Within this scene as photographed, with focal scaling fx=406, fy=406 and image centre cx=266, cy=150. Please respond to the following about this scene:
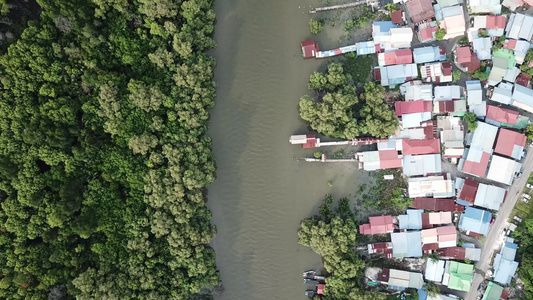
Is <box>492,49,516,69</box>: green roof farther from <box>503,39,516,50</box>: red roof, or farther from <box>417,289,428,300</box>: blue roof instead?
<box>417,289,428,300</box>: blue roof

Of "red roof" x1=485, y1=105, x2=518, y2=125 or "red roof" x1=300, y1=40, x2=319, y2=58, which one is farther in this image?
"red roof" x1=300, y1=40, x2=319, y2=58

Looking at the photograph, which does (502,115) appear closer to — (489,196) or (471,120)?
(471,120)

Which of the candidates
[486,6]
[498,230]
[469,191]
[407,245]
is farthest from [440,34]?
[407,245]

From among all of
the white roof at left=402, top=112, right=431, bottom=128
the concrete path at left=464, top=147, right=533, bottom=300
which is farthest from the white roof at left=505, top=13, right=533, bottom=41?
the white roof at left=402, top=112, right=431, bottom=128

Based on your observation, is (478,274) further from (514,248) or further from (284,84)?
(284,84)

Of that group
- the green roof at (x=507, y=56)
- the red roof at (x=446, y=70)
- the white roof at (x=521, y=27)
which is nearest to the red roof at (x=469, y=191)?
the red roof at (x=446, y=70)

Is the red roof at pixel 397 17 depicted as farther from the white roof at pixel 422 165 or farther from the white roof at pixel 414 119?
the white roof at pixel 422 165
